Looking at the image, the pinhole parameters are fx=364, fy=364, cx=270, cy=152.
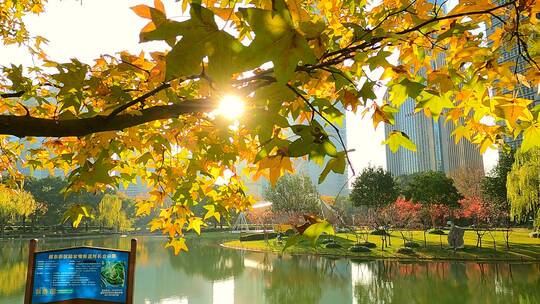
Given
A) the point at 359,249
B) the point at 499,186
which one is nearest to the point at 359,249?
the point at 359,249

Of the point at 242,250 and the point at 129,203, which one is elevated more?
the point at 129,203

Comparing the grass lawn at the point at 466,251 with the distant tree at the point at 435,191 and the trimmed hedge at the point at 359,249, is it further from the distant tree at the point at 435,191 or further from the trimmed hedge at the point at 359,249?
the distant tree at the point at 435,191

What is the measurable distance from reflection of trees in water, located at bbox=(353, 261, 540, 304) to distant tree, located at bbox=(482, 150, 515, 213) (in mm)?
11922

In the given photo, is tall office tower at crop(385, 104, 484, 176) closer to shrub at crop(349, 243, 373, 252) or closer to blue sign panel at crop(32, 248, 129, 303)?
shrub at crop(349, 243, 373, 252)

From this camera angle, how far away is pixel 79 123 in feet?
3.11

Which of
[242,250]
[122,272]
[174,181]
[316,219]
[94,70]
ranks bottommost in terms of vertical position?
[242,250]

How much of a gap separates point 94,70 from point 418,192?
27607 millimetres

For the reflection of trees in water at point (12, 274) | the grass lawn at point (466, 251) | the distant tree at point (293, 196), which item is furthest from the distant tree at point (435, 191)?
the reflection of trees in water at point (12, 274)

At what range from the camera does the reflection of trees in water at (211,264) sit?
A: 12812 millimetres

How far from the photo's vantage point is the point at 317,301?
8680mm

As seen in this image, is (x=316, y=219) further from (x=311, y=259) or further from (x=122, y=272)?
(x=311, y=259)

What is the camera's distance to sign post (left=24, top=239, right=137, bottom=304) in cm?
277

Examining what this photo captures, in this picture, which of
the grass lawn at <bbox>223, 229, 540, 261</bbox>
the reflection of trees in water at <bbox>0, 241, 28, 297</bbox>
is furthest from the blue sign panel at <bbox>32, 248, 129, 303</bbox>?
the grass lawn at <bbox>223, 229, 540, 261</bbox>


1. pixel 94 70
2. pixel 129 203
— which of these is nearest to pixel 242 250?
pixel 94 70
